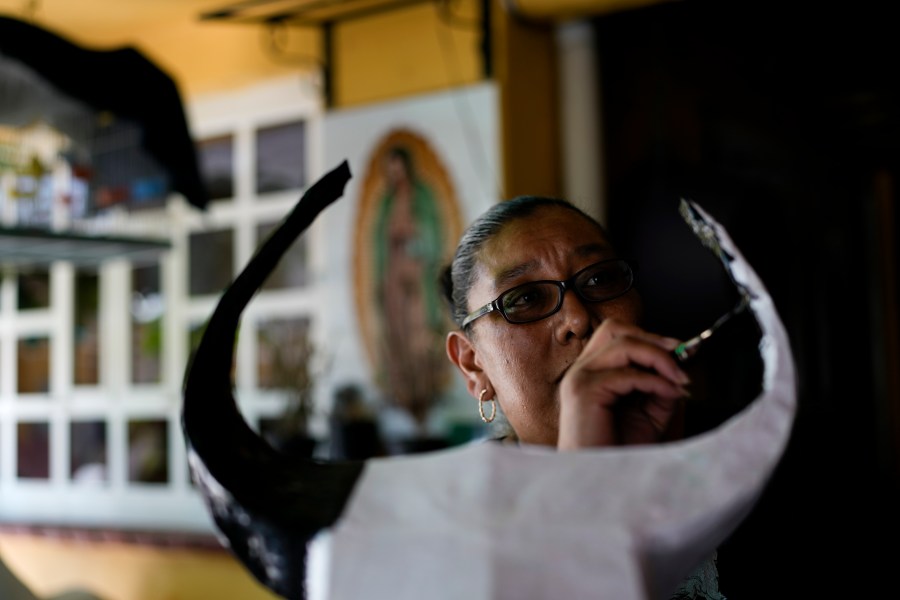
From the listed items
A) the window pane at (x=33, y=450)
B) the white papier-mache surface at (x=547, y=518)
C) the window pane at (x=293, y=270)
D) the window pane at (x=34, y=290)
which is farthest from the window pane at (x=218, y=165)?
the white papier-mache surface at (x=547, y=518)

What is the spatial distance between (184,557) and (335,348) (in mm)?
838

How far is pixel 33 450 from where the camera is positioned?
3898 millimetres

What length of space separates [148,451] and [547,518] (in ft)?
11.0

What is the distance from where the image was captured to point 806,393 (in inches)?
89.1

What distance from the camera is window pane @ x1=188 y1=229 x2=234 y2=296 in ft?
10.7

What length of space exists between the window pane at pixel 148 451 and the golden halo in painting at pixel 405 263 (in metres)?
1.16

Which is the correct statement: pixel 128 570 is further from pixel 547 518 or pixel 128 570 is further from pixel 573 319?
pixel 547 518

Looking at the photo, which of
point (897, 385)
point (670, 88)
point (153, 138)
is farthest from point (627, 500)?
point (670, 88)

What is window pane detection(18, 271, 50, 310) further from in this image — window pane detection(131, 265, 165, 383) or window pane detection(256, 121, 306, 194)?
window pane detection(256, 121, 306, 194)

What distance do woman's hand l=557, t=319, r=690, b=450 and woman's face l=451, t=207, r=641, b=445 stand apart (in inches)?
10.6

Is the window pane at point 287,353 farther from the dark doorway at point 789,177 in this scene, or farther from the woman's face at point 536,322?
the woman's face at point 536,322

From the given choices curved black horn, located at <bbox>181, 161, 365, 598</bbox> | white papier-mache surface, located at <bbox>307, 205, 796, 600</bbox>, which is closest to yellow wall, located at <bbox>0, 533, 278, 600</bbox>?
curved black horn, located at <bbox>181, 161, 365, 598</bbox>

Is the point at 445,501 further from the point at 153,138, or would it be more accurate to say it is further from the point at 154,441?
the point at 154,441

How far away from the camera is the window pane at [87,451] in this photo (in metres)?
3.62
